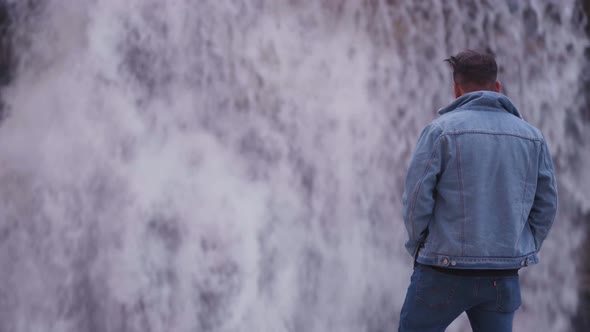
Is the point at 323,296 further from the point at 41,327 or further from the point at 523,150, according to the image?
the point at 523,150

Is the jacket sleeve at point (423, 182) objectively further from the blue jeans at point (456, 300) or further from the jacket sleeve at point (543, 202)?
the jacket sleeve at point (543, 202)

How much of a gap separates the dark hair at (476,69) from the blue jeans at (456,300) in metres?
0.67

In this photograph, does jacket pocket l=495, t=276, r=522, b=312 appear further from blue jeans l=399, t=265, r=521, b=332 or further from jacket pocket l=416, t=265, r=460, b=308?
jacket pocket l=416, t=265, r=460, b=308

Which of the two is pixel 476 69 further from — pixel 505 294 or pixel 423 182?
pixel 505 294

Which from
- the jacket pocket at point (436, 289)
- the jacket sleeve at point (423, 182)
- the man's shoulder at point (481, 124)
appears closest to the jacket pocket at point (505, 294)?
the jacket pocket at point (436, 289)

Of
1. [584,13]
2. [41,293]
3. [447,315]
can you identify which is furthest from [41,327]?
[584,13]

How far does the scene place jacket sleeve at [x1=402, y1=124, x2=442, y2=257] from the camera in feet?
6.52

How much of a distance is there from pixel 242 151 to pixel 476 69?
6.47ft

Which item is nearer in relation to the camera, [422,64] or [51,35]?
[51,35]

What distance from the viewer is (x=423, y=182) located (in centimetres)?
198

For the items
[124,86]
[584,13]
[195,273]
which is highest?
[584,13]

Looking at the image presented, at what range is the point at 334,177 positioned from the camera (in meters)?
3.94

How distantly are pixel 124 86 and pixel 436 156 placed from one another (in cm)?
239

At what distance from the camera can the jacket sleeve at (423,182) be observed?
6.52ft
